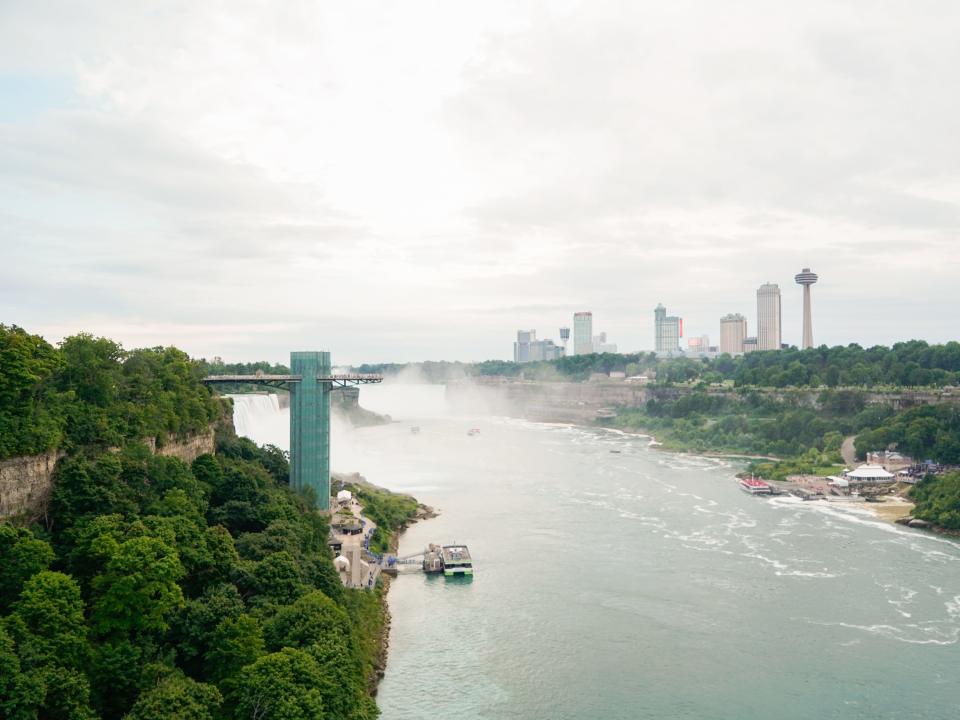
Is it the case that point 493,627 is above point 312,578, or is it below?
below

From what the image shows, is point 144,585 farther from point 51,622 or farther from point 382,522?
point 382,522

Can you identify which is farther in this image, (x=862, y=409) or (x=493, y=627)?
(x=862, y=409)

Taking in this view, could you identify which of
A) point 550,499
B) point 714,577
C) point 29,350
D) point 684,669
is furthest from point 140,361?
point 550,499

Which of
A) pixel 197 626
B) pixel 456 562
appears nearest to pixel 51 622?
pixel 197 626

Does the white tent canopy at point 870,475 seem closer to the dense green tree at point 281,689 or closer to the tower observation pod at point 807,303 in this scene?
the dense green tree at point 281,689

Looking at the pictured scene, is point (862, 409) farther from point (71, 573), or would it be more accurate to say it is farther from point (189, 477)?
point (71, 573)

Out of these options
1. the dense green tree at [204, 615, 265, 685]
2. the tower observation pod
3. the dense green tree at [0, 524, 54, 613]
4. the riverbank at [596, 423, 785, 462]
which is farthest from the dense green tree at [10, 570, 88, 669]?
the tower observation pod

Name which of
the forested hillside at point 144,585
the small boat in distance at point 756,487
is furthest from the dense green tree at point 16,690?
the small boat in distance at point 756,487
